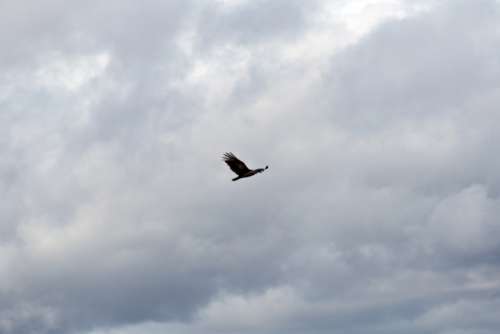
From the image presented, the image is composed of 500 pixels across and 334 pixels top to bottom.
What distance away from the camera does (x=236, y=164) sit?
31.5 meters

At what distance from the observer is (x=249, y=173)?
106 ft

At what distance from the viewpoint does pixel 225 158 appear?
3112 centimetres

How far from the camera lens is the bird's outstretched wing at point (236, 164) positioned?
30.3m

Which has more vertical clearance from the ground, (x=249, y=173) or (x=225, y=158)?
(x=225, y=158)

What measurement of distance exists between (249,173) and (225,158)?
511 cm

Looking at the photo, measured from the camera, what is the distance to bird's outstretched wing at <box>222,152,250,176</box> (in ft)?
99.3
